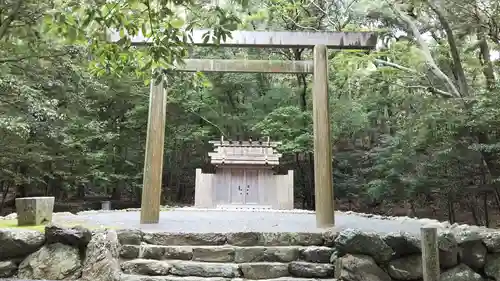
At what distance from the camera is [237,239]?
5.07 meters

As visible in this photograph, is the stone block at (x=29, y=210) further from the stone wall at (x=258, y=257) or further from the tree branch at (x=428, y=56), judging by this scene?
the tree branch at (x=428, y=56)

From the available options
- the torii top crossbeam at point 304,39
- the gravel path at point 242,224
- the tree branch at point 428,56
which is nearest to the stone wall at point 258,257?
the gravel path at point 242,224

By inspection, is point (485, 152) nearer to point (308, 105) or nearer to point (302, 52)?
point (308, 105)

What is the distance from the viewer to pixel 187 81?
3.22 meters

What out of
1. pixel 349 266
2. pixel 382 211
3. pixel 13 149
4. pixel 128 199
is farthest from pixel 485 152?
pixel 128 199

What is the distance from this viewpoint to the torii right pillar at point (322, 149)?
252 inches

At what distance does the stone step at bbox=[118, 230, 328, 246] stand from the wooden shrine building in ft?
27.5

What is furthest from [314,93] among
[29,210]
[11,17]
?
[11,17]

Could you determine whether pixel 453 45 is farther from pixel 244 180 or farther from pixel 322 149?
pixel 244 180

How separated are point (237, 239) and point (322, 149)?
2418 millimetres

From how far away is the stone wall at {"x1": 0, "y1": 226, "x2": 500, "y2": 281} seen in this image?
4395 mm

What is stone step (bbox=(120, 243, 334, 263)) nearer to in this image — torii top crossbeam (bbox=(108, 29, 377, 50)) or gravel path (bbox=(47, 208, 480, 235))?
gravel path (bbox=(47, 208, 480, 235))

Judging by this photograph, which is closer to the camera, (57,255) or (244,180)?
(57,255)

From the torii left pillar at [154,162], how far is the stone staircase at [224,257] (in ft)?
5.18
